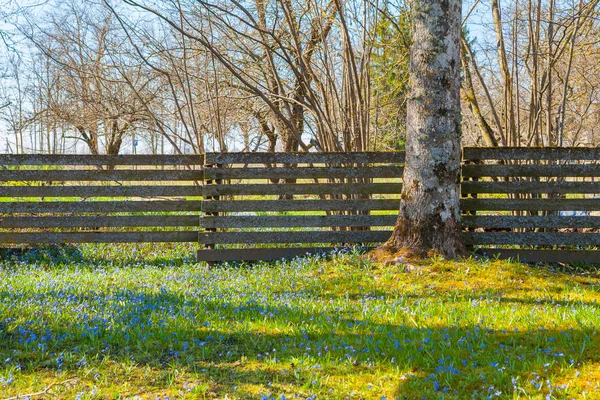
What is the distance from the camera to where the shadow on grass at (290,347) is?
3.35 m

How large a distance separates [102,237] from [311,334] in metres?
5.20

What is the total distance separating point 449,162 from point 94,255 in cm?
618

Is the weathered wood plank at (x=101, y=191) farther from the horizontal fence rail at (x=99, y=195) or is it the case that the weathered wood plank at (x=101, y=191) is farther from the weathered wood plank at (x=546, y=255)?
the weathered wood plank at (x=546, y=255)

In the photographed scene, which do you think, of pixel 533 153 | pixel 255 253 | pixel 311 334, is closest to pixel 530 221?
pixel 533 153

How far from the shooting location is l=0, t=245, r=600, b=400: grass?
327 cm

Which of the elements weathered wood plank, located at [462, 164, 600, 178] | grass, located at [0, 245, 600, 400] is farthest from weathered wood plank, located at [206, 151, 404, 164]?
grass, located at [0, 245, 600, 400]

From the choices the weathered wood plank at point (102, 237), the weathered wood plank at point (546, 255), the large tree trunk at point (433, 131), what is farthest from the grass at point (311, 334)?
the weathered wood plank at point (102, 237)

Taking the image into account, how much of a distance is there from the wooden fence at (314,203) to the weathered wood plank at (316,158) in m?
0.02

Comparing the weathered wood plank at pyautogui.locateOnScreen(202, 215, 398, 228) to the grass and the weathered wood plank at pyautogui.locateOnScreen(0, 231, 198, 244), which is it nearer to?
the weathered wood plank at pyautogui.locateOnScreen(0, 231, 198, 244)

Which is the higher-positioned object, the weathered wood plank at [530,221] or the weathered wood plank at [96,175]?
the weathered wood plank at [96,175]

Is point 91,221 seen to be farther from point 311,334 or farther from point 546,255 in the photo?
point 546,255

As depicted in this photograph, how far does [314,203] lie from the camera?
7.96 metres

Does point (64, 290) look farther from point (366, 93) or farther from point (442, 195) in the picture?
point (366, 93)

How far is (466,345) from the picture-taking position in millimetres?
3859
